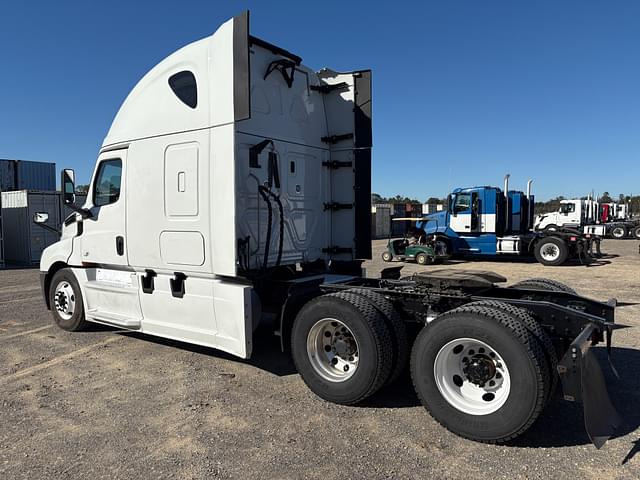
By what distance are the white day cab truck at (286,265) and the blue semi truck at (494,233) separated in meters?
12.8

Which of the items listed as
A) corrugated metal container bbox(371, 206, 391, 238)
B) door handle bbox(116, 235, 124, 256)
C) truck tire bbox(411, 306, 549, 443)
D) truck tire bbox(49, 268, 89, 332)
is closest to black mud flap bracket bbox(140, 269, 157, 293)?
door handle bbox(116, 235, 124, 256)

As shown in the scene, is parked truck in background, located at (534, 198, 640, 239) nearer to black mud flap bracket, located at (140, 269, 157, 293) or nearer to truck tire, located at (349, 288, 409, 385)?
truck tire, located at (349, 288, 409, 385)

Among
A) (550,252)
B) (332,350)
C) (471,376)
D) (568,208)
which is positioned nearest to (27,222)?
(332,350)

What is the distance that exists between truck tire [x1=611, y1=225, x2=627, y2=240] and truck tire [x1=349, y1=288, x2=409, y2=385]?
1335 inches

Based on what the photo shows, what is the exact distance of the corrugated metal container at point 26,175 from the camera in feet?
79.3

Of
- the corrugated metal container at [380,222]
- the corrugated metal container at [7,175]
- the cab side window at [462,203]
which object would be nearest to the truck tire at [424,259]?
the cab side window at [462,203]

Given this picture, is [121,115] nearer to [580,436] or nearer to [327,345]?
[327,345]

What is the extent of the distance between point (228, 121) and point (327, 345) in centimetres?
243

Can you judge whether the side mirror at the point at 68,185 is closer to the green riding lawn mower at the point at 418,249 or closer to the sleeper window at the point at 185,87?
the sleeper window at the point at 185,87

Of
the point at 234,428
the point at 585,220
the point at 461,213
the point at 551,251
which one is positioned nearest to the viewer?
the point at 234,428

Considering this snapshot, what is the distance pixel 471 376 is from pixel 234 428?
6.47 ft

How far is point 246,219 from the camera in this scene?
16.6 ft

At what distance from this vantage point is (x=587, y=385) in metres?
3.20

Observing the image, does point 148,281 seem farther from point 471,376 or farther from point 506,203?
point 506,203
